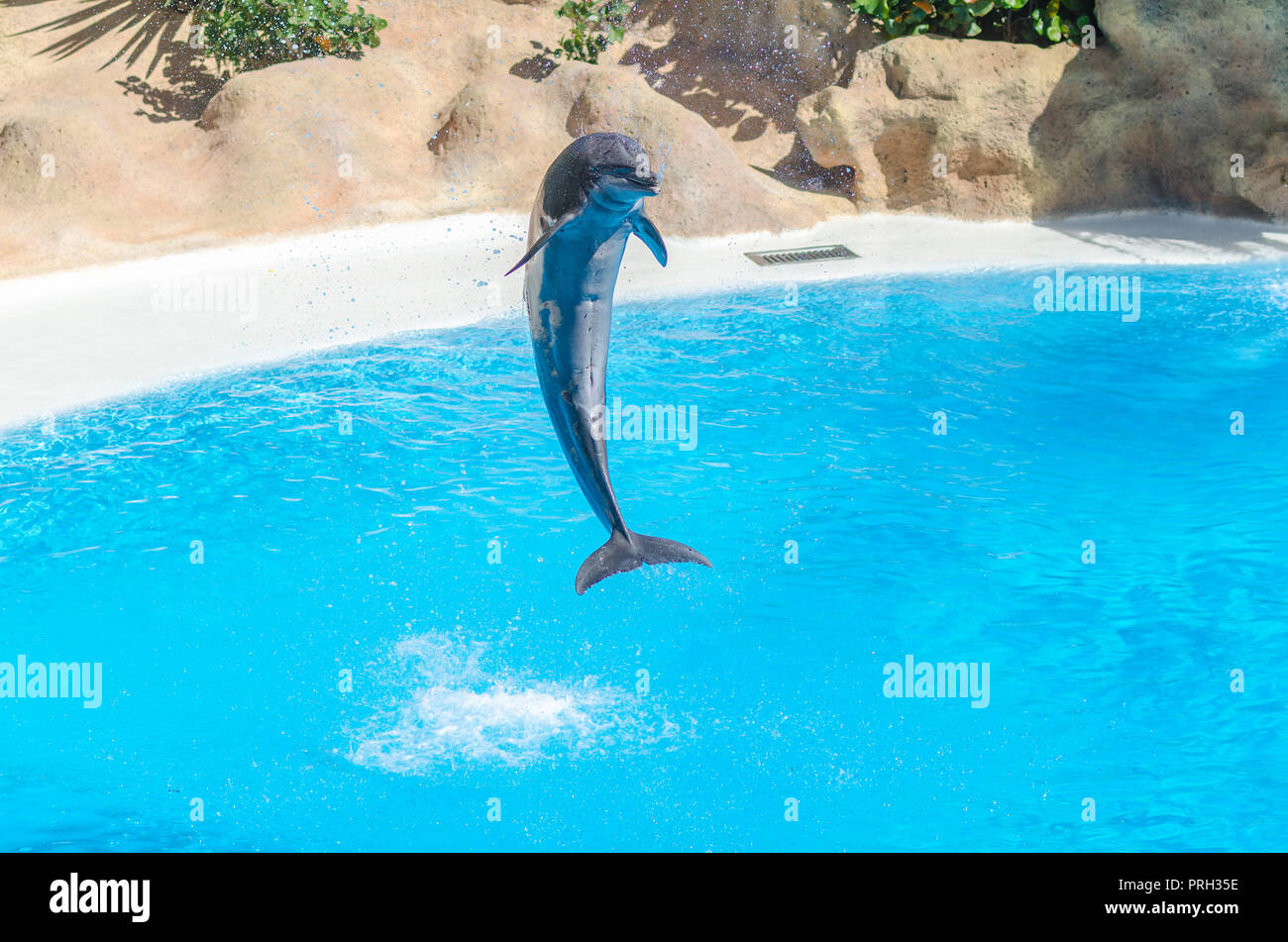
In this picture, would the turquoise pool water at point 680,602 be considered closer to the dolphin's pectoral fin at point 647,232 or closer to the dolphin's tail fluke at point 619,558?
the dolphin's tail fluke at point 619,558

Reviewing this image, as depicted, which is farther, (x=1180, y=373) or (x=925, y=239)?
(x=925, y=239)

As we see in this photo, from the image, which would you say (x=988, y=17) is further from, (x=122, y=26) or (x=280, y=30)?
(x=122, y=26)

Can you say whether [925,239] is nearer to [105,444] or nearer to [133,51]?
[105,444]

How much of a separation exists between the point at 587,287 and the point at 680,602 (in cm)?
245

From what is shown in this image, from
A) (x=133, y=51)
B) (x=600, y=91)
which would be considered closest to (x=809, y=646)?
(x=600, y=91)

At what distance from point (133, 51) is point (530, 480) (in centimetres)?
905

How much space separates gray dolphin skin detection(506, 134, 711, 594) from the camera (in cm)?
381

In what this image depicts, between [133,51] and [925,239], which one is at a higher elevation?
[133,51]

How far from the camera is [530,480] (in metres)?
7.45

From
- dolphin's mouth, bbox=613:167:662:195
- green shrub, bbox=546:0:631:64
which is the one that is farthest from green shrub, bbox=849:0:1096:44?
dolphin's mouth, bbox=613:167:662:195

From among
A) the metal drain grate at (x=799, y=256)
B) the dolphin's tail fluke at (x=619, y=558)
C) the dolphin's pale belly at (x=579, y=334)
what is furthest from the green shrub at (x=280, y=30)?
the dolphin's tail fluke at (x=619, y=558)

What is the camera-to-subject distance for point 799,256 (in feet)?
37.3

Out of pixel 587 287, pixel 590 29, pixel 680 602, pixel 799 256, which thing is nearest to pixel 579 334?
pixel 587 287

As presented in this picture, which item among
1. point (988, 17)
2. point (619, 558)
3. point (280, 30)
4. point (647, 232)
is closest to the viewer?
point (647, 232)
